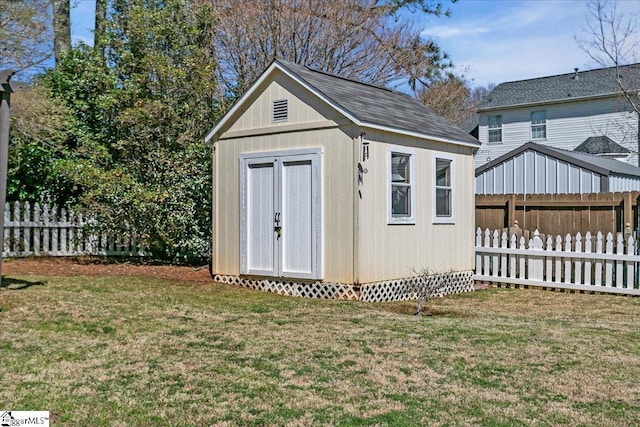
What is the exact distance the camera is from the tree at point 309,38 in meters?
17.8

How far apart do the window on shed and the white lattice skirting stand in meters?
1.06

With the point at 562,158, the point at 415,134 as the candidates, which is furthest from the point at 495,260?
the point at 562,158

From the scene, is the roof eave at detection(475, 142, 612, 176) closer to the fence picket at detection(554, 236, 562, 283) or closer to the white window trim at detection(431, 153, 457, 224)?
the fence picket at detection(554, 236, 562, 283)

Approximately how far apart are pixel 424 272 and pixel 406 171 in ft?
5.74

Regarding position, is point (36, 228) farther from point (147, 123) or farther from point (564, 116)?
point (564, 116)

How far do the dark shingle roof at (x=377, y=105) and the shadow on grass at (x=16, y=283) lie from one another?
5.28m

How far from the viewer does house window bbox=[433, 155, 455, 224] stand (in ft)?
37.9

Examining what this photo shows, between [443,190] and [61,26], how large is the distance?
12250mm

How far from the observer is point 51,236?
15.2m

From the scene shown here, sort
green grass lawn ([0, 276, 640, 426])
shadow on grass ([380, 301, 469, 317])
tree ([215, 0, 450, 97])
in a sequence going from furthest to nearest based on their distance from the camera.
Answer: tree ([215, 0, 450, 97]), shadow on grass ([380, 301, 469, 317]), green grass lawn ([0, 276, 640, 426])

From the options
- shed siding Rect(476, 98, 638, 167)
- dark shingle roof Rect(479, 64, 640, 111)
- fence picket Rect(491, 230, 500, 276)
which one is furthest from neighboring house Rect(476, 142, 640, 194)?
dark shingle roof Rect(479, 64, 640, 111)

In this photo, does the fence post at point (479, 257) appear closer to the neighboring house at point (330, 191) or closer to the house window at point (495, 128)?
the neighboring house at point (330, 191)

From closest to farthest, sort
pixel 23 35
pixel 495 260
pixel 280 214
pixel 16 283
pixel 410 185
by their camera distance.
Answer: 1. pixel 16 283
2. pixel 280 214
3. pixel 410 185
4. pixel 495 260
5. pixel 23 35

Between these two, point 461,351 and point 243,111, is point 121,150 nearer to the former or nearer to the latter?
point 243,111
